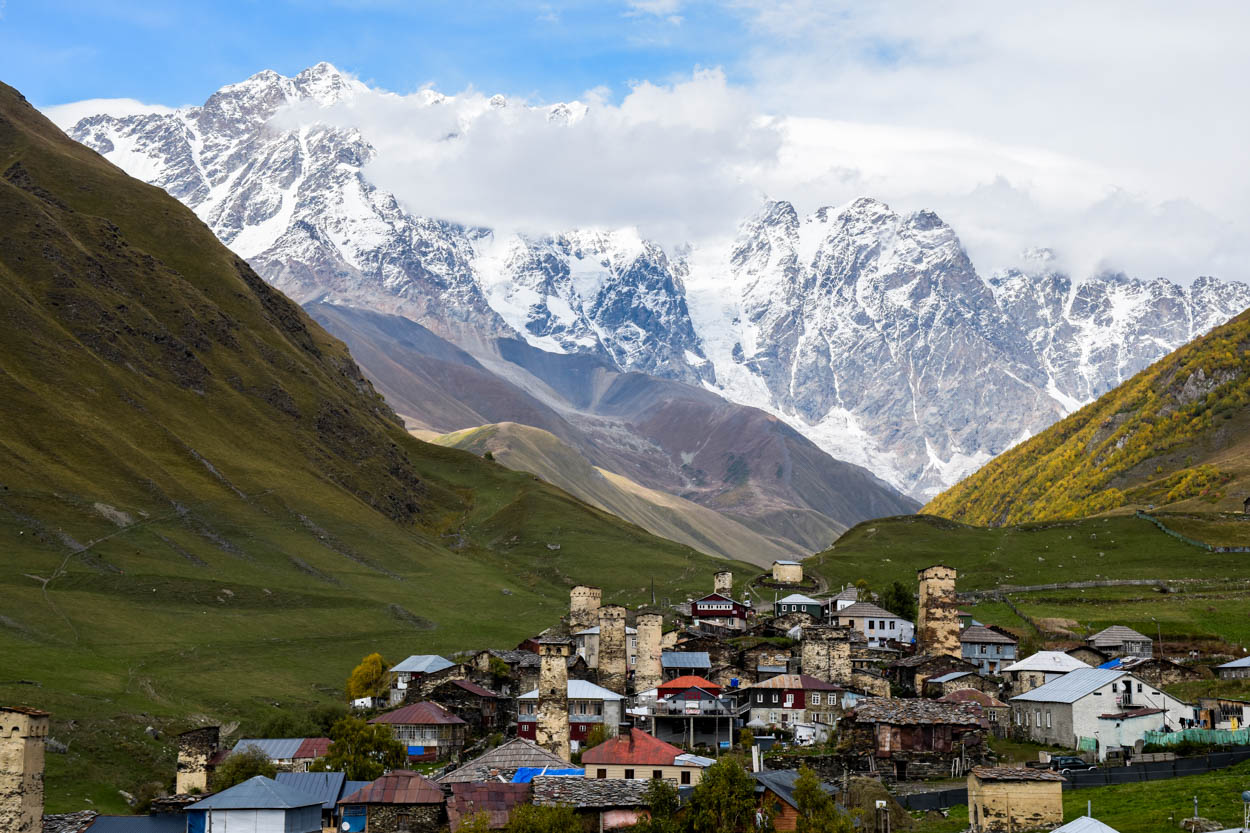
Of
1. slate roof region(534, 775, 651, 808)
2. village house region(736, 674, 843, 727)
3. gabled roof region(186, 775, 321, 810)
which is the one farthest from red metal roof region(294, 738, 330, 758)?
slate roof region(534, 775, 651, 808)

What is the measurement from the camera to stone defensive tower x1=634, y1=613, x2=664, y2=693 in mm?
118562

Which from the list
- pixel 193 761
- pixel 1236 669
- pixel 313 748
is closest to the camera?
pixel 193 761

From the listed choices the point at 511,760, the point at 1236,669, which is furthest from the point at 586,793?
the point at 1236,669

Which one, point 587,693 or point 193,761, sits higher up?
point 587,693

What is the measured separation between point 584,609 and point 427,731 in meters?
40.4

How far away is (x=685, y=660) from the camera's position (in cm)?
12238

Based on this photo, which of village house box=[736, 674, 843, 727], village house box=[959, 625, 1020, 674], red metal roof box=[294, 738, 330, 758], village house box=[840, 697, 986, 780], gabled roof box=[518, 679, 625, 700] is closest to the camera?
village house box=[840, 697, 986, 780]

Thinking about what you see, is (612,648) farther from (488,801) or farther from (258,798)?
(258,798)

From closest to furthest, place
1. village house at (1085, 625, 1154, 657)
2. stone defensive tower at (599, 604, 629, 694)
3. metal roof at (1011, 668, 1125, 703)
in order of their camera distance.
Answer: metal roof at (1011, 668, 1125, 703) < village house at (1085, 625, 1154, 657) < stone defensive tower at (599, 604, 629, 694)

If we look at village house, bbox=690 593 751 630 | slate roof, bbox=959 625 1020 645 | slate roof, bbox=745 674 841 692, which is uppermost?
village house, bbox=690 593 751 630

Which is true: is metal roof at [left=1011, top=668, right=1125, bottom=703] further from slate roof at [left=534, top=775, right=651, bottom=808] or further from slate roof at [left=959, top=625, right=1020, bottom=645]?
slate roof at [left=534, top=775, right=651, bottom=808]

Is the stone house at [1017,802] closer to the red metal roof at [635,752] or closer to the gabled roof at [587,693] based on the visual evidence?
the red metal roof at [635,752]

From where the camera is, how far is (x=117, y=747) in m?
111

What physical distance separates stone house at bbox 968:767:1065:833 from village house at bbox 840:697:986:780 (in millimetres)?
21385
